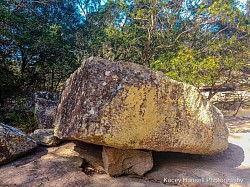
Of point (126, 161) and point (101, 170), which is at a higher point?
point (126, 161)

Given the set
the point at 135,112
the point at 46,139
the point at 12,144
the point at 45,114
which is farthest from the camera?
the point at 45,114

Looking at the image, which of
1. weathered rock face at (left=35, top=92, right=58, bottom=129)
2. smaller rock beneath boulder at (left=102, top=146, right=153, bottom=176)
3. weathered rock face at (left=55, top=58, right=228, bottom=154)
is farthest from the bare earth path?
weathered rock face at (left=35, top=92, right=58, bottom=129)

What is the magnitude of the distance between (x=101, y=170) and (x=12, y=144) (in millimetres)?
1565

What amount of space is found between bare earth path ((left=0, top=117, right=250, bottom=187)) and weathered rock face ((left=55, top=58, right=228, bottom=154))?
1.31 ft

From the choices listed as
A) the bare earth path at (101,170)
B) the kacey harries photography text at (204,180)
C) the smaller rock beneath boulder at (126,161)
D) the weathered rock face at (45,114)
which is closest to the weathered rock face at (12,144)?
the bare earth path at (101,170)

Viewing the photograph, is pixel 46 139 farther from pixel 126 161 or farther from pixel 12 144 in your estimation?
pixel 126 161

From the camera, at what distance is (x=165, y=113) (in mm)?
2707

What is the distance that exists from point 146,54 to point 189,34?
7.08 feet

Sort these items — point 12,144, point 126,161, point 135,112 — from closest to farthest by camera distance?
point 135,112 < point 126,161 < point 12,144

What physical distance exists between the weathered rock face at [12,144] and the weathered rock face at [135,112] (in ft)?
2.80

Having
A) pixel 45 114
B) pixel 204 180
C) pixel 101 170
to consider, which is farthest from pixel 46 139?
pixel 204 180

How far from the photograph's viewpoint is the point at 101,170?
2973 mm

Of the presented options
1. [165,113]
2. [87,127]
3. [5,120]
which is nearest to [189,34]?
[165,113]

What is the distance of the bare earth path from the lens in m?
A: 2.54
